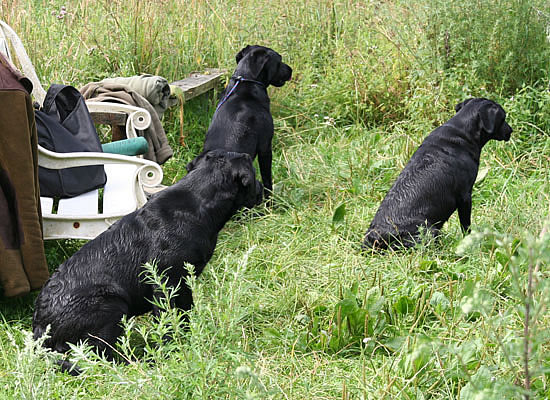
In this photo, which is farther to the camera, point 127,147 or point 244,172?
point 127,147

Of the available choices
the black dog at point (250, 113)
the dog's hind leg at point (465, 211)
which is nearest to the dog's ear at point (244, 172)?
the dog's hind leg at point (465, 211)

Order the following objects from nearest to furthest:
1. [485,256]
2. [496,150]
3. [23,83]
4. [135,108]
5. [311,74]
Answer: [23,83]
[485,256]
[135,108]
[496,150]
[311,74]

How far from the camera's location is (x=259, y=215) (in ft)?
17.1

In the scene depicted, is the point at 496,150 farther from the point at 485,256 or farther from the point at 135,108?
the point at 135,108

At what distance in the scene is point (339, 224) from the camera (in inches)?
185

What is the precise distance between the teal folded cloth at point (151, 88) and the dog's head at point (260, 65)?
27.0 inches

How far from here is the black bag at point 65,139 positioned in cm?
402

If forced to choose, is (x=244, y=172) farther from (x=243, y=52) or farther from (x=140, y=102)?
(x=243, y=52)

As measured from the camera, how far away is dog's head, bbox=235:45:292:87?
5.58 metres

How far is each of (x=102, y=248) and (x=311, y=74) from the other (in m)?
4.58

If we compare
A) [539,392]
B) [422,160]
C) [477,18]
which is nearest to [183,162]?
[422,160]

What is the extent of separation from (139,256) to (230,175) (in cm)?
62

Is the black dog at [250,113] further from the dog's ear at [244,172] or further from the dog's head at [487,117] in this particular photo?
the dog's ear at [244,172]

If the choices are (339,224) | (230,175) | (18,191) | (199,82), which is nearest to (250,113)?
(339,224)
